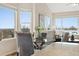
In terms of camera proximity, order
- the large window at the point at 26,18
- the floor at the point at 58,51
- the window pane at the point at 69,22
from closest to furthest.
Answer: the floor at the point at 58,51, the window pane at the point at 69,22, the large window at the point at 26,18

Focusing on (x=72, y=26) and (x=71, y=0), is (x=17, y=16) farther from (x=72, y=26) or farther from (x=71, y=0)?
(x=71, y=0)

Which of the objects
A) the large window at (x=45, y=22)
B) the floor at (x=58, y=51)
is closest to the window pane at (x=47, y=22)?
the large window at (x=45, y=22)

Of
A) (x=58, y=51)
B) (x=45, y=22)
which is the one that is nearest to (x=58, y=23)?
(x=45, y=22)

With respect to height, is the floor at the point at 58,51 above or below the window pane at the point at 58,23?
below

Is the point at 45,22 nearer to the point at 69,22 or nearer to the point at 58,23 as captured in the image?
the point at 58,23

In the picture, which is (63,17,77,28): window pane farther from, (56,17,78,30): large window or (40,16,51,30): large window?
(40,16,51,30): large window

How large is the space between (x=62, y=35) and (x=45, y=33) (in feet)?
1.34

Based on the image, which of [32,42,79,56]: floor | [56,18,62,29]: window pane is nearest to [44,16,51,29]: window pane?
[56,18,62,29]: window pane

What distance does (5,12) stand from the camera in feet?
Answer: 9.99

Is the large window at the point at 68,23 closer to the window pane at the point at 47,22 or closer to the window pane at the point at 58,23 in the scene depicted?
the window pane at the point at 58,23

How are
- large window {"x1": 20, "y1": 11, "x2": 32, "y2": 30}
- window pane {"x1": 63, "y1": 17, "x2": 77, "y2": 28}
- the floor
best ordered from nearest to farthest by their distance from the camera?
the floor < window pane {"x1": 63, "y1": 17, "x2": 77, "y2": 28} < large window {"x1": 20, "y1": 11, "x2": 32, "y2": 30}

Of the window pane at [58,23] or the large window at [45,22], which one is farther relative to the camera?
the large window at [45,22]

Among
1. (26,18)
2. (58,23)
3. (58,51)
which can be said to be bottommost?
(58,51)

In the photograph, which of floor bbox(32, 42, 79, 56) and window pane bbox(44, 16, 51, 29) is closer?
floor bbox(32, 42, 79, 56)
